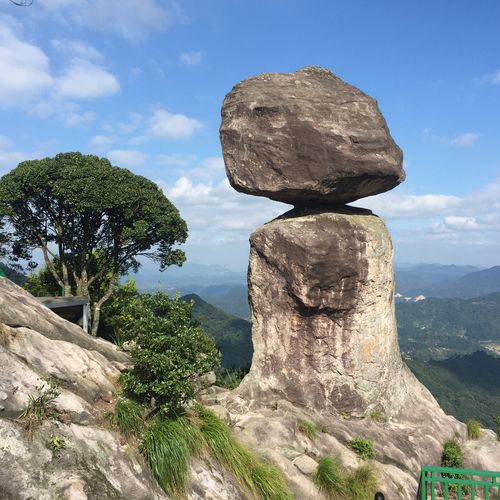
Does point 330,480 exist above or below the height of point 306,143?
below

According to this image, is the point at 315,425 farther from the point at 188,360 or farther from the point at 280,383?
the point at 188,360

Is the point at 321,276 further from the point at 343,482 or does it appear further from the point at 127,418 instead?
the point at 127,418

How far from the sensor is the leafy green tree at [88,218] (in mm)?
22703

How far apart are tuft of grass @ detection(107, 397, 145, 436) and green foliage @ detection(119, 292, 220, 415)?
0.40 meters

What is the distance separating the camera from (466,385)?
332ft

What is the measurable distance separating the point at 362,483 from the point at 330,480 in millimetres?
928

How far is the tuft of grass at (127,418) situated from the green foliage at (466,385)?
252ft

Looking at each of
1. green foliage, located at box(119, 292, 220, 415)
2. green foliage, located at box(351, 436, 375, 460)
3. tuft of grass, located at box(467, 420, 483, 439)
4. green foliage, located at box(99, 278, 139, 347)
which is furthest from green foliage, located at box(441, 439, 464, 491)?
green foliage, located at box(99, 278, 139, 347)

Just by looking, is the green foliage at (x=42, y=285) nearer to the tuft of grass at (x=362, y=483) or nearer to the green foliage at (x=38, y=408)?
the green foliage at (x=38, y=408)

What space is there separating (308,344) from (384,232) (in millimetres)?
3983

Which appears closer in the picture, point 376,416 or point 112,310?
point 376,416

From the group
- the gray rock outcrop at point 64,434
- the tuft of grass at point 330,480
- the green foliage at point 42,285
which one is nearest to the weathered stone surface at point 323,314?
the tuft of grass at point 330,480

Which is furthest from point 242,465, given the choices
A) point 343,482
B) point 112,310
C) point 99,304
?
point 112,310

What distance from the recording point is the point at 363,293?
43.5 ft
